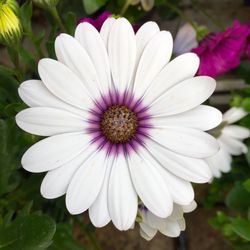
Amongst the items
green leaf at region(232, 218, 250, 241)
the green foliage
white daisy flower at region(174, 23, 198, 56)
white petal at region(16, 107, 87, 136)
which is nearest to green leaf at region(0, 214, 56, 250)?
the green foliage

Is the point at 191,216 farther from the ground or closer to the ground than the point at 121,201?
closer to the ground

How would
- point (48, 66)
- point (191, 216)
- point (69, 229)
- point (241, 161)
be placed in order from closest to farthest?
point (48, 66) < point (69, 229) < point (241, 161) < point (191, 216)

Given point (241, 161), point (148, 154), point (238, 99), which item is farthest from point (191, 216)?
point (148, 154)

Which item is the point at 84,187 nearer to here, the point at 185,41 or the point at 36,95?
the point at 36,95

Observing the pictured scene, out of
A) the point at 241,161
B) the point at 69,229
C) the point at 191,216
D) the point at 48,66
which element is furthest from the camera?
the point at 191,216

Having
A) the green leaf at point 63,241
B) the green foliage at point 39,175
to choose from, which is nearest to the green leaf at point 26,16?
the green foliage at point 39,175

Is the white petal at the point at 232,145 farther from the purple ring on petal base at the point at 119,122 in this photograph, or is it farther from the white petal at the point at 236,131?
the purple ring on petal base at the point at 119,122

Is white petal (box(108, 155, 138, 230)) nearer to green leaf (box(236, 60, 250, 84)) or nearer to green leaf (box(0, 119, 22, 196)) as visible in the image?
green leaf (box(0, 119, 22, 196))

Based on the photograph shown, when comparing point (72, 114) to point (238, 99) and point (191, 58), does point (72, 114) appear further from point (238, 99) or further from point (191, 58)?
point (238, 99)
